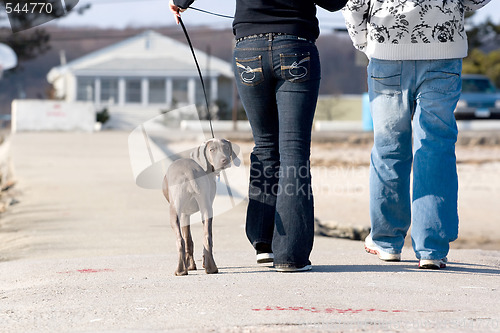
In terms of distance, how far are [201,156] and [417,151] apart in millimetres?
1223

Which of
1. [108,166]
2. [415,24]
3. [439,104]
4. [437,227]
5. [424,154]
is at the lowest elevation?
[108,166]

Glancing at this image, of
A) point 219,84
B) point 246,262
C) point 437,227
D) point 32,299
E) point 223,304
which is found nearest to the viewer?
point 223,304

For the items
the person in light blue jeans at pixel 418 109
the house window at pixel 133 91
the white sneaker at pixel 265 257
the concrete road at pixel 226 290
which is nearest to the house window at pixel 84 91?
the house window at pixel 133 91

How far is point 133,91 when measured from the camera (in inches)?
1921

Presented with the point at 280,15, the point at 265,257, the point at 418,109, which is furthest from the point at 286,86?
the point at 265,257

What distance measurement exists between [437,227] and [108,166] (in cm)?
1081

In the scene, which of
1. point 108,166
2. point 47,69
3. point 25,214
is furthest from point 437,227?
point 47,69

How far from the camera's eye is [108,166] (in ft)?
47.5

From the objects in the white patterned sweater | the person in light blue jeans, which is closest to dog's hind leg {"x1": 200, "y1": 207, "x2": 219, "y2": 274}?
the person in light blue jeans

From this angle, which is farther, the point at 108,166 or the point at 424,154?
the point at 108,166

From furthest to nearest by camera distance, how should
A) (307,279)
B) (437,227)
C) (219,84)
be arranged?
Answer: (219,84)
(437,227)
(307,279)

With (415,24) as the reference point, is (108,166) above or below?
below

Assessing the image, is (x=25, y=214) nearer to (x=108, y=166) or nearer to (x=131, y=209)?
(x=131, y=209)

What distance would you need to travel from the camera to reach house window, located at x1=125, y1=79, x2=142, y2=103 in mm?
48594
